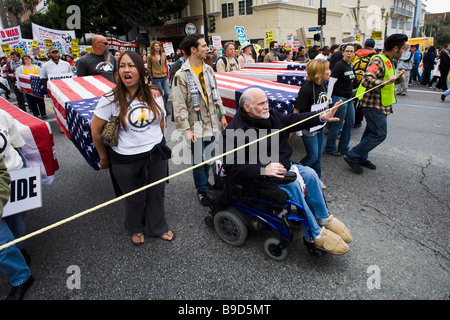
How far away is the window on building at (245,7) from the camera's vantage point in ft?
91.8

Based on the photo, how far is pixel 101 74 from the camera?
440cm

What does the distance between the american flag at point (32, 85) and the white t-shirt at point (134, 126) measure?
563cm

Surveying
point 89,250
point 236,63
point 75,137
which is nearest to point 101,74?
point 75,137

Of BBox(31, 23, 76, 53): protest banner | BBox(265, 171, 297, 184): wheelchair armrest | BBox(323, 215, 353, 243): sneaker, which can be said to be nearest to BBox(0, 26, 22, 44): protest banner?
BBox(31, 23, 76, 53): protest banner

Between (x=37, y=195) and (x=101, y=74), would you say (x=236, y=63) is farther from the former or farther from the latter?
(x=37, y=195)

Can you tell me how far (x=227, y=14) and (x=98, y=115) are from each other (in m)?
31.2

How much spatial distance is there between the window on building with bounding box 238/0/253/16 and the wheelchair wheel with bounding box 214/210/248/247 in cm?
2983

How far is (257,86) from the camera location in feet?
14.1

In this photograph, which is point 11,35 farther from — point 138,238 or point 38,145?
point 138,238

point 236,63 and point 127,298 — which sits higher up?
point 236,63

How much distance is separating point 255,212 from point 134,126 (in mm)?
1257

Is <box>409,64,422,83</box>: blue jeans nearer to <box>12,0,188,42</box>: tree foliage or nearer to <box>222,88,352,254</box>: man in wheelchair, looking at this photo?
<box>222,88,352,254</box>: man in wheelchair

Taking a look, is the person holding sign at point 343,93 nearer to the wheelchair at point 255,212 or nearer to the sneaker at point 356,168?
the sneaker at point 356,168
